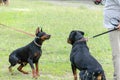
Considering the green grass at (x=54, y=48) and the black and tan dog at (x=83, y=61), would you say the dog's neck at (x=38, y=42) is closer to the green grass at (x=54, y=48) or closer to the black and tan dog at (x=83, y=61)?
the green grass at (x=54, y=48)

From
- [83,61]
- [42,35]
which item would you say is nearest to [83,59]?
[83,61]

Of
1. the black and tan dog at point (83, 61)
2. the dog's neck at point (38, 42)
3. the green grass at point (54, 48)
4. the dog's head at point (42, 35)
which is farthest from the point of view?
the green grass at point (54, 48)

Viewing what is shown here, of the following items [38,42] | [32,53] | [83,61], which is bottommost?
[32,53]

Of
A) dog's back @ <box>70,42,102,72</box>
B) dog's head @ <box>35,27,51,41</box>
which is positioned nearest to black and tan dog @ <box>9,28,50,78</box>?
dog's head @ <box>35,27,51,41</box>

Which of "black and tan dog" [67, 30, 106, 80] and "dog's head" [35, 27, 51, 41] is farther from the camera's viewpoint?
"dog's head" [35, 27, 51, 41]

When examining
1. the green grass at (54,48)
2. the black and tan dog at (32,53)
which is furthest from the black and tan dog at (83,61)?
the green grass at (54,48)

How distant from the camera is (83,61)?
7355mm

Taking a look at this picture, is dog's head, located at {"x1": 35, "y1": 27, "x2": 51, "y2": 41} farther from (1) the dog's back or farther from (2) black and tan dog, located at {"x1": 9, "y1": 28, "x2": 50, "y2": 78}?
(1) the dog's back

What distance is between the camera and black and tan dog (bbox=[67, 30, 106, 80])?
7.16 m

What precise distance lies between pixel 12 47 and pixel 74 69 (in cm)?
549

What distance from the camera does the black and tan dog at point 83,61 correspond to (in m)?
7.16

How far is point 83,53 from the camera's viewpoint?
24.7 ft

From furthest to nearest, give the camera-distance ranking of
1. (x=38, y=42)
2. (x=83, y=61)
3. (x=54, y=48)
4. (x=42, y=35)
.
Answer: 1. (x=54, y=48)
2. (x=38, y=42)
3. (x=42, y=35)
4. (x=83, y=61)

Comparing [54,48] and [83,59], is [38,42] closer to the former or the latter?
[83,59]
